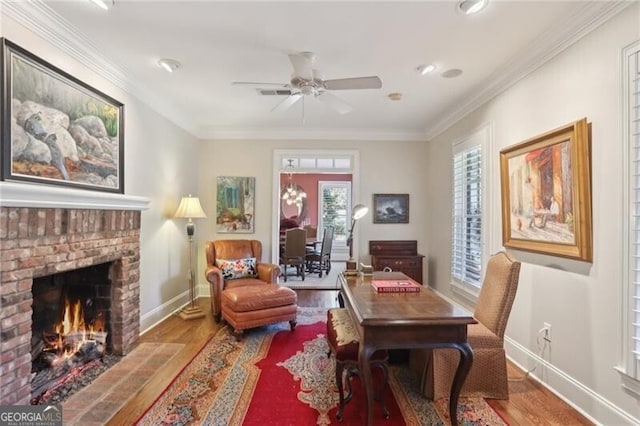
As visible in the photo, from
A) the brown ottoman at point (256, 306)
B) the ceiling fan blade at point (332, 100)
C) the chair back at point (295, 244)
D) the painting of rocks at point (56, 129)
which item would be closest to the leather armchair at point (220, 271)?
the brown ottoman at point (256, 306)

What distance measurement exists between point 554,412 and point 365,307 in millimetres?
1519

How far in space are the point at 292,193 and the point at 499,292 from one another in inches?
297

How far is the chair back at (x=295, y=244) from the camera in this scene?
647 centimetres

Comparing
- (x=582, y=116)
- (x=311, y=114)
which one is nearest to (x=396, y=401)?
(x=582, y=116)

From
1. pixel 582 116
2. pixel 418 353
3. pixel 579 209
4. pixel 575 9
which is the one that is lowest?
pixel 418 353

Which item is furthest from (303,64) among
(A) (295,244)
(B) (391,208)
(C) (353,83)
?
(A) (295,244)

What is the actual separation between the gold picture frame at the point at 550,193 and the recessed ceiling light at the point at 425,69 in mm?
1021

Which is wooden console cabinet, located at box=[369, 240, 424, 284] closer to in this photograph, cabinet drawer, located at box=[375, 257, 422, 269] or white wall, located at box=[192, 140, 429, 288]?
cabinet drawer, located at box=[375, 257, 422, 269]

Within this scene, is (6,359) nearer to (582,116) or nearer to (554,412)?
(554,412)

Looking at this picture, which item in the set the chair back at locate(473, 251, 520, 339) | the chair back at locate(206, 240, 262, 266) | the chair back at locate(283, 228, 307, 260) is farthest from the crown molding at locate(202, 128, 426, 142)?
the chair back at locate(473, 251, 520, 339)

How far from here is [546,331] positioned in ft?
8.48

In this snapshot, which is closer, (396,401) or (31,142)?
(31,142)

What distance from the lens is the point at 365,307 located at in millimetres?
2045

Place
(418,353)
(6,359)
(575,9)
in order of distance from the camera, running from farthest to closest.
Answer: (418,353)
(575,9)
(6,359)
